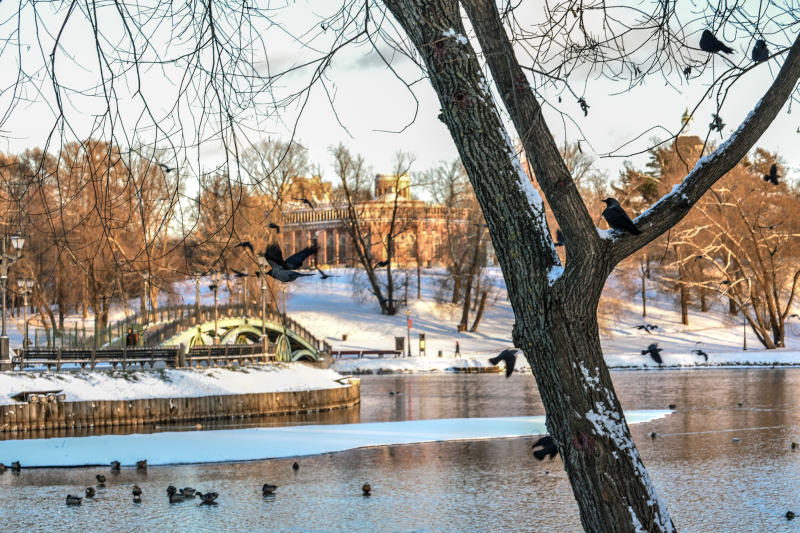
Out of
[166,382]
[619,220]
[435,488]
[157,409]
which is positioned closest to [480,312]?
[166,382]

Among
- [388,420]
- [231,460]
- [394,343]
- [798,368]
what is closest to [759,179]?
[798,368]

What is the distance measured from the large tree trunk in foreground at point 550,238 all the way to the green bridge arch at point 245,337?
3315 cm

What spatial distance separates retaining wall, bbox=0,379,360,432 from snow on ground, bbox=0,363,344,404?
0.25 m

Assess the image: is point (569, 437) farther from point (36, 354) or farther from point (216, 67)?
point (36, 354)

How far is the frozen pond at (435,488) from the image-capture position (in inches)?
448

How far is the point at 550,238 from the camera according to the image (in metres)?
5.35

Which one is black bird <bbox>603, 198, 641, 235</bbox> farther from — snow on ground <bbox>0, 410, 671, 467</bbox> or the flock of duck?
snow on ground <bbox>0, 410, 671, 467</bbox>

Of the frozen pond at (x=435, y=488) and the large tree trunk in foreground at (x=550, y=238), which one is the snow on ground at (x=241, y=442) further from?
the large tree trunk in foreground at (x=550, y=238)

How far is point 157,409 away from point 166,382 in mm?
1354

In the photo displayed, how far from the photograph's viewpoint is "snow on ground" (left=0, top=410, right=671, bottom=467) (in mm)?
17672

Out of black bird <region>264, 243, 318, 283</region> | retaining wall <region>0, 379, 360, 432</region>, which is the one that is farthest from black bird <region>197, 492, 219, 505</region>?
retaining wall <region>0, 379, 360, 432</region>

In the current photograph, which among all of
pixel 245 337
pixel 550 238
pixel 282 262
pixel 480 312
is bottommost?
pixel 245 337

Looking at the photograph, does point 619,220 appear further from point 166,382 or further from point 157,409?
point 166,382

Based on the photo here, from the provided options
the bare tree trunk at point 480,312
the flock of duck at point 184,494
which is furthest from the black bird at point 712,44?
the bare tree trunk at point 480,312
